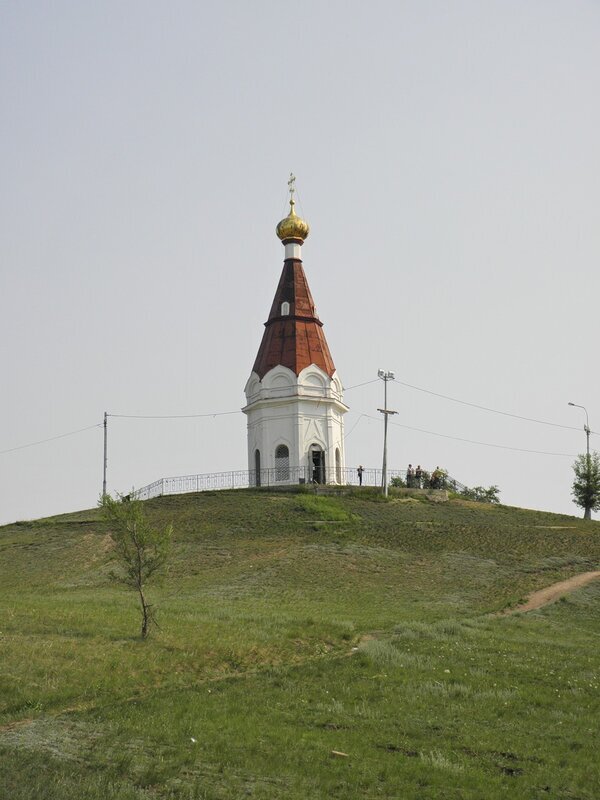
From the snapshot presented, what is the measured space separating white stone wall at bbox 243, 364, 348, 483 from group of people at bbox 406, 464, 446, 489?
16.0ft

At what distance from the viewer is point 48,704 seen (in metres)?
14.0

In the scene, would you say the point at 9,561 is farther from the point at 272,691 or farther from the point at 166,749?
the point at 166,749

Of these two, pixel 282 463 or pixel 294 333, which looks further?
pixel 294 333

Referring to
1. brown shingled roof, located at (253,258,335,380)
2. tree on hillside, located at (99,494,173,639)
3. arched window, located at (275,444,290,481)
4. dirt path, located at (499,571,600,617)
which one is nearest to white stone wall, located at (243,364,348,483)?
arched window, located at (275,444,290,481)

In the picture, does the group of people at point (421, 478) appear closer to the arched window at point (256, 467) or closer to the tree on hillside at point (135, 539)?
the arched window at point (256, 467)

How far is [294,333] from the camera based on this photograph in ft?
165

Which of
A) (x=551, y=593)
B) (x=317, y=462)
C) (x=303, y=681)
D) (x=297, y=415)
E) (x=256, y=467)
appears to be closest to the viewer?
(x=303, y=681)

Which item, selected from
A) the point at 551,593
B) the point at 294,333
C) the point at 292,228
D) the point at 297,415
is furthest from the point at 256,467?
the point at 551,593

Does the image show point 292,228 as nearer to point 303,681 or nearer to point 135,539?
point 135,539

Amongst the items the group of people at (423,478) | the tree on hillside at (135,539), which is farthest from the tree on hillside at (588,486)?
the tree on hillside at (135,539)

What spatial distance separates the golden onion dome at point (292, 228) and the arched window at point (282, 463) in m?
12.7

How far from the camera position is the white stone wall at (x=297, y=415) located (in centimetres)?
4853

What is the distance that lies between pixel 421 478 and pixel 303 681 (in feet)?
120

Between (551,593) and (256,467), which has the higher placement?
(256,467)
